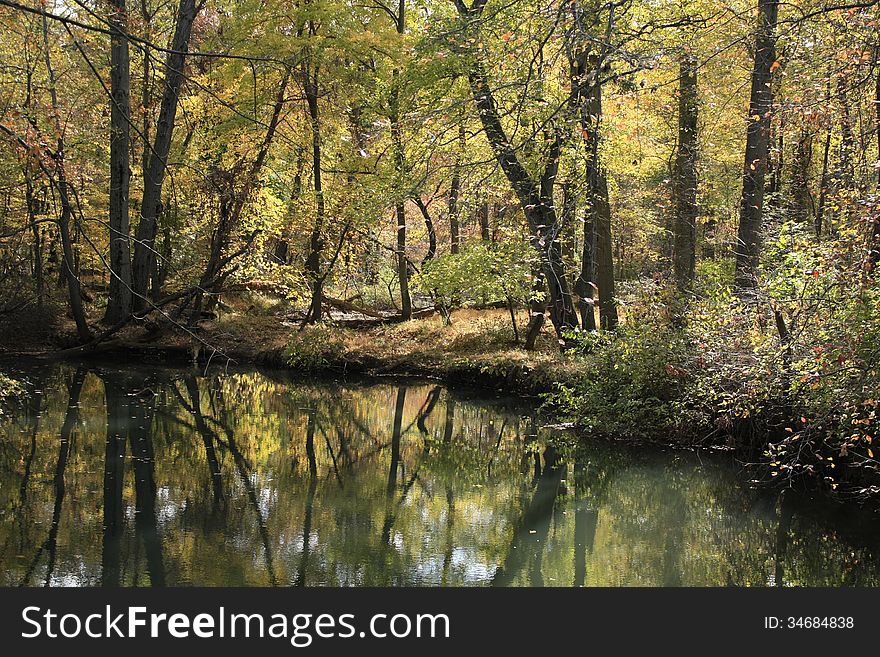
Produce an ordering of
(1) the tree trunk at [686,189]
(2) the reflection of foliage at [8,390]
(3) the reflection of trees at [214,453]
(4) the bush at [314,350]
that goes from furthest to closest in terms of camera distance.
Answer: (4) the bush at [314,350] < (1) the tree trunk at [686,189] < (2) the reflection of foliage at [8,390] < (3) the reflection of trees at [214,453]

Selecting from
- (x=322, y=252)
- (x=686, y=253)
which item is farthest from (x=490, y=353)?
(x=322, y=252)

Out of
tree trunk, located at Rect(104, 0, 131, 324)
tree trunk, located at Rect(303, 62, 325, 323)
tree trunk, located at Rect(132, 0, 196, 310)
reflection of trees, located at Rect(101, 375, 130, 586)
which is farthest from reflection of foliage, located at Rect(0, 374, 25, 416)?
tree trunk, located at Rect(303, 62, 325, 323)

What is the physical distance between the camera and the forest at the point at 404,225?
883 cm

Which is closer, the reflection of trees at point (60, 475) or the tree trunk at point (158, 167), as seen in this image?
the reflection of trees at point (60, 475)

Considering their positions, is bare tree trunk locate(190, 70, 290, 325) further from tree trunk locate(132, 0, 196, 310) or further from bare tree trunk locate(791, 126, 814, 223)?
bare tree trunk locate(791, 126, 814, 223)

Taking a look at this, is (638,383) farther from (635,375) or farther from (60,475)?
(60,475)

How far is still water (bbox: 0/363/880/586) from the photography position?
19.8 ft

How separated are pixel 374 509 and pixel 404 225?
1055cm

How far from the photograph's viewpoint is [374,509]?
7641 mm

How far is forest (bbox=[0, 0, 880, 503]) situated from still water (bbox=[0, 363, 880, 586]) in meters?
0.80

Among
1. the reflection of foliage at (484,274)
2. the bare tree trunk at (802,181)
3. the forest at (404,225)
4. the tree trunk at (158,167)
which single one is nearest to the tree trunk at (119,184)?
the forest at (404,225)

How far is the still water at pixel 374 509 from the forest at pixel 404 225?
0.80 metres

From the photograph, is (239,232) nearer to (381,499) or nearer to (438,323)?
(438,323)

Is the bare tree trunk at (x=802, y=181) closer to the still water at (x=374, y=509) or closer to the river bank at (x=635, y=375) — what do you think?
the river bank at (x=635, y=375)
